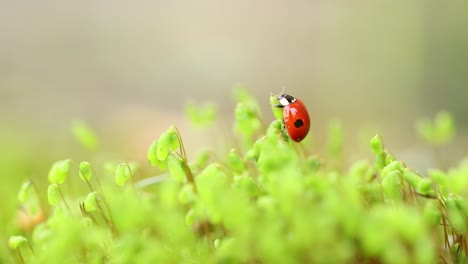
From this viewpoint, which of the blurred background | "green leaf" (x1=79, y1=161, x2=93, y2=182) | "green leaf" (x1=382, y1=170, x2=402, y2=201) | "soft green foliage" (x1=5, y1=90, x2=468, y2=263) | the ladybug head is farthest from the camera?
the blurred background

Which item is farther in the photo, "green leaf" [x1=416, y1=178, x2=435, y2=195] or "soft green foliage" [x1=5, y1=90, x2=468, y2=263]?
"green leaf" [x1=416, y1=178, x2=435, y2=195]

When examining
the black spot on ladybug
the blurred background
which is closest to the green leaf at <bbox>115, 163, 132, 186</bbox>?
the black spot on ladybug

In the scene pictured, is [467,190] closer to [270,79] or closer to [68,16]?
[270,79]

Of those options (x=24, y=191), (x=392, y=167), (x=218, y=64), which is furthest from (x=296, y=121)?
(x=218, y=64)

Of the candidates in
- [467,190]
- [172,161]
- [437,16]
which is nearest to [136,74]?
[437,16]

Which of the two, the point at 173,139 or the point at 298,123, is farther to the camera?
the point at 298,123

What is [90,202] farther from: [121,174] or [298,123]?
[298,123]

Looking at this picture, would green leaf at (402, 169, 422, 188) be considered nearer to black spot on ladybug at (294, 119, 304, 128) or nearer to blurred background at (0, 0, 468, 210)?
black spot on ladybug at (294, 119, 304, 128)

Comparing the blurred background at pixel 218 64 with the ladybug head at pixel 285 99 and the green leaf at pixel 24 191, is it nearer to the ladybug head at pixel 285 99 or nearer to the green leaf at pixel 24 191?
the ladybug head at pixel 285 99

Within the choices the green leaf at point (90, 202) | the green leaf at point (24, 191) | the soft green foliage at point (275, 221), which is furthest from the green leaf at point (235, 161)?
the green leaf at point (24, 191)
